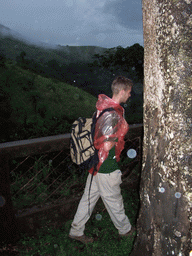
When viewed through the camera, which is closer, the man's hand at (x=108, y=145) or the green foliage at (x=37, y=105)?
the man's hand at (x=108, y=145)

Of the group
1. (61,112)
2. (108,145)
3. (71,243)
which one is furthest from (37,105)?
(108,145)

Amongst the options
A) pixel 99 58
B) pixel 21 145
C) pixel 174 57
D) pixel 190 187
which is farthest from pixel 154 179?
pixel 99 58

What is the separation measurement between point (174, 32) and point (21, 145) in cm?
205

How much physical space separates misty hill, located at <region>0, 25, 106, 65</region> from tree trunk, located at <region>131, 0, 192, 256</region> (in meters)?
18.1

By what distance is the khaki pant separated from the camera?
2.54 metres

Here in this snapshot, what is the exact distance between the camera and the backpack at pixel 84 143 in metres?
2.38

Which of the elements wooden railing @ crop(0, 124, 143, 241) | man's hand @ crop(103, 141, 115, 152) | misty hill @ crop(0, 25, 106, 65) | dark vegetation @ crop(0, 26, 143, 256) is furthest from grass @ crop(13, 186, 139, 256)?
misty hill @ crop(0, 25, 106, 65)

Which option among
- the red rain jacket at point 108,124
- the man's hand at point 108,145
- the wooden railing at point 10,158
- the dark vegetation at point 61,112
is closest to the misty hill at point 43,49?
the dark vegetation at point 61,112

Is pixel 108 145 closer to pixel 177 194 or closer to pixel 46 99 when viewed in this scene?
pixel 177 194

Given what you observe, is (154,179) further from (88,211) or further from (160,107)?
(88,211)

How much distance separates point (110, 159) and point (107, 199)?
0.52 metres

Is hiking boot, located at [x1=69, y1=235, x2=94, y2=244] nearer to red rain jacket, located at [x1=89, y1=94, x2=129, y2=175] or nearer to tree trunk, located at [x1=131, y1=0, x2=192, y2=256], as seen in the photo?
tree trunk, located at [x1=131, y1=0, x2=192, y2=256]

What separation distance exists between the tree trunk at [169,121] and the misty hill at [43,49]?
1806 centimetres

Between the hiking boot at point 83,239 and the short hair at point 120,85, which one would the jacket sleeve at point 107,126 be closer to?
the short hair at point 120,85
